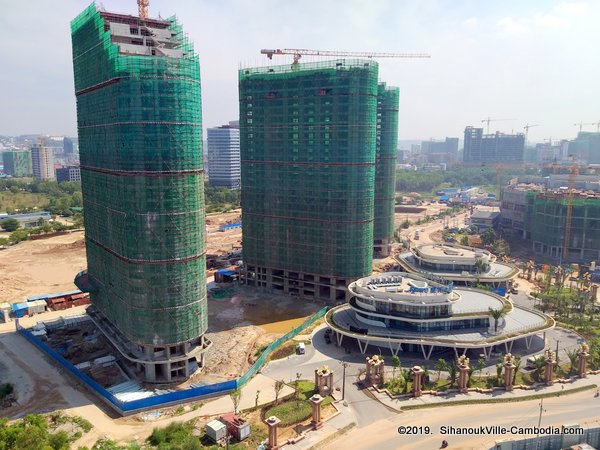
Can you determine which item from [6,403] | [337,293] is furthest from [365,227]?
[6,403]

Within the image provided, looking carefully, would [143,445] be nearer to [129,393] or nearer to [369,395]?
[129,393]

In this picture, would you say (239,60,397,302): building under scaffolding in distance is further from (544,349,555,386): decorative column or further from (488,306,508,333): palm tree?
(544,349,555,386): decorative column

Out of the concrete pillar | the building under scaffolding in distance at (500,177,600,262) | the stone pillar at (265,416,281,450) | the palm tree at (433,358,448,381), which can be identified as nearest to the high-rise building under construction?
the stone pillar at (265,416,281,450)

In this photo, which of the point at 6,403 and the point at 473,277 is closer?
the point at 6,403

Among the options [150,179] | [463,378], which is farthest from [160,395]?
[463,378]

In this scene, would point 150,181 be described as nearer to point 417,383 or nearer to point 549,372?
point 417,383

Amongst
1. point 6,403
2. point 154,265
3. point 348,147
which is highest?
point 348,147

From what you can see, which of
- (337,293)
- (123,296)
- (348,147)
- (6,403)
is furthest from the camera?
(337,293)
